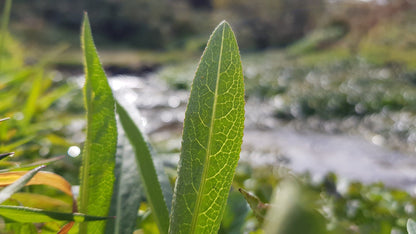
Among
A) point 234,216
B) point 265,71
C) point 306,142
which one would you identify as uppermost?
point 234,216

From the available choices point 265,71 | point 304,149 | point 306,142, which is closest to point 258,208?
point 304,149

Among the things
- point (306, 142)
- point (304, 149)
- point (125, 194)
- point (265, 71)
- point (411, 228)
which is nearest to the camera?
point (411, 228)

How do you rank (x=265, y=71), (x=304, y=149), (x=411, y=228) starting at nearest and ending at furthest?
(x=411, y=228)
(x=304, y=149)
(x=265, y=71)

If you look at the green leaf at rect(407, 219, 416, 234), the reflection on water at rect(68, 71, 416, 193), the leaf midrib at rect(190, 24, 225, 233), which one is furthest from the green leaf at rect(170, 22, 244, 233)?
the reflection on water at rect(68, 71, 416, 193)

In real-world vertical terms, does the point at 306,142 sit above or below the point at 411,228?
below

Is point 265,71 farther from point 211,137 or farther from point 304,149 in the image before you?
point 211,137

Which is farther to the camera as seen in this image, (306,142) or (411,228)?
(306,142)

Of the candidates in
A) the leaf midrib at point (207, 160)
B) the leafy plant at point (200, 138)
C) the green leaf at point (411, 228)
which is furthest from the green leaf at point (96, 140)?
the green leaf at point (411, 228)
